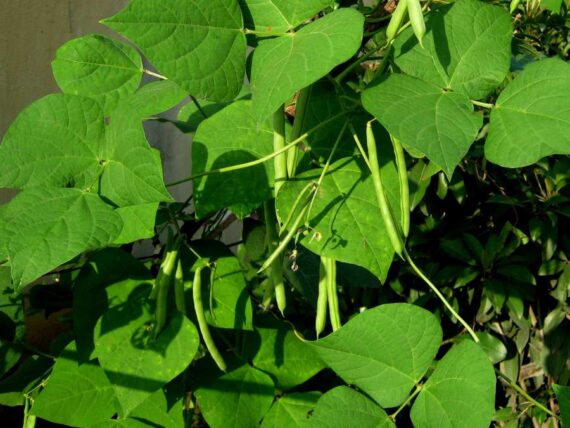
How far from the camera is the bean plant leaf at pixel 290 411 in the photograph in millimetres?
897

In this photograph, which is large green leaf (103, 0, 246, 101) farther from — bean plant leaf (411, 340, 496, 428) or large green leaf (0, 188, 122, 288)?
bean plant leaf (411, 340, 496, 428)

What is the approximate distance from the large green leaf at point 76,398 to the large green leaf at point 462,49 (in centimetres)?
55

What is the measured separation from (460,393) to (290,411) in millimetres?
321

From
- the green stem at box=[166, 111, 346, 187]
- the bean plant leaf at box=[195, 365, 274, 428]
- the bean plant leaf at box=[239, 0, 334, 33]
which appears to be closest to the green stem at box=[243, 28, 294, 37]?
the bean plant leaf at box=[239, 0, 334, 33]

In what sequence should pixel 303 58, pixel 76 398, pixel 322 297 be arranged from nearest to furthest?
pixel 303 58, pixel 322 297, pixel 76 398

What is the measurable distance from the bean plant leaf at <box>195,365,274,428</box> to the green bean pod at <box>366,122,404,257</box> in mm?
312

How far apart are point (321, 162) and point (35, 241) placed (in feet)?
1.03

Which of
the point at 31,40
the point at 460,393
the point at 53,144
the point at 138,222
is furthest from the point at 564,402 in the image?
the point at 31,40

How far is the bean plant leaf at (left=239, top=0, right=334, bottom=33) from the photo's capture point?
2.09 feet

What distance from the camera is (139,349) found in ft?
2.57

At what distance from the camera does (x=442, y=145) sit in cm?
56

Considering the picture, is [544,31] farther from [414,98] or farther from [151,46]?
[151,46]

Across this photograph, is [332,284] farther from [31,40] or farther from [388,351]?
[31,40]

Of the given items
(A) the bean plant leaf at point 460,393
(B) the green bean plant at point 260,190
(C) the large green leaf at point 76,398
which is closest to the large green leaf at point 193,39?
(B) the green bean plant at point 260,190
